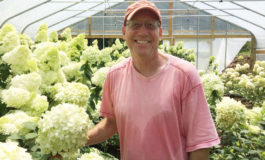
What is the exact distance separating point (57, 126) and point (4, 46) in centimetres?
108

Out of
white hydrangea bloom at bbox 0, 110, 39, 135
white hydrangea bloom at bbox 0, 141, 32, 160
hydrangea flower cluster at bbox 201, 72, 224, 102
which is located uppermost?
white hydrangea bloom at bbox 0, 141, 32, 160

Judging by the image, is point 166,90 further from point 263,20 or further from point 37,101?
point 263,20

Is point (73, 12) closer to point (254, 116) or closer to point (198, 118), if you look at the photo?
point (254, 116)

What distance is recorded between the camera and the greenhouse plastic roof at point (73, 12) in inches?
250

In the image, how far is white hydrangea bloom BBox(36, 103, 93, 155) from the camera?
0.96 metres

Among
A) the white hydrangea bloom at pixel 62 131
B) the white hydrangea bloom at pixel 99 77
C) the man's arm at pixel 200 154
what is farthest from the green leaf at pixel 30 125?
the white hydrangea bloom at pixel 99 77

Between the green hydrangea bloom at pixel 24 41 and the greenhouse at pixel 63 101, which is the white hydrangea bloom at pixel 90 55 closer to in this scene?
the greenhouse at pixel 63 101

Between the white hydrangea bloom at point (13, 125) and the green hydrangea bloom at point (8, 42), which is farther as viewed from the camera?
the green hydrangea bloom at point (8, 42)

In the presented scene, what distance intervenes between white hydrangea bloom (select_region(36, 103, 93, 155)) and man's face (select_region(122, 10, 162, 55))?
2.23 ft

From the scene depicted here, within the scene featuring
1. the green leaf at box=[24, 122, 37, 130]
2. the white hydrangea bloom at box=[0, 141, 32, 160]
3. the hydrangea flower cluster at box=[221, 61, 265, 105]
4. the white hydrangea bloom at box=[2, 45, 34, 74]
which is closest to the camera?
the white hydrangea bloom at box=[0, 141, 32, 160]

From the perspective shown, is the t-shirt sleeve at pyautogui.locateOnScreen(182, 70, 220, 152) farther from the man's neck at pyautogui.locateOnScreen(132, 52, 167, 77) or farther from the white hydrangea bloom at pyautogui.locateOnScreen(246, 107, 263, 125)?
the white hydrangea bloom at pyautogui.locateOnScreen(246, 107, 263, 125)

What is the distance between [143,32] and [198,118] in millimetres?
519

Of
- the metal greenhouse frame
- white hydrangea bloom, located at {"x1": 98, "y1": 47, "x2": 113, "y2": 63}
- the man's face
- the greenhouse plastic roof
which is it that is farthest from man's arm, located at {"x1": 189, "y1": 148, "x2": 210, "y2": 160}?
the metal greenhouse frame

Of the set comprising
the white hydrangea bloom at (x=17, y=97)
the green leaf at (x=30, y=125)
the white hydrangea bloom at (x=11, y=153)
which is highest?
the white hydrangea bloom at (x=17, y=97)
